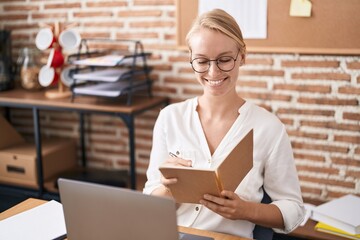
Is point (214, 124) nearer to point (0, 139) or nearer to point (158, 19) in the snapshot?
point (158, 19)

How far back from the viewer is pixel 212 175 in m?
1.18

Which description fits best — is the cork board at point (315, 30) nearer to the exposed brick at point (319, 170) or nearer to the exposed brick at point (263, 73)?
the exposed brick at point (263, 73)

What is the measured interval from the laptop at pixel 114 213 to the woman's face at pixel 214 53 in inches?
27.5

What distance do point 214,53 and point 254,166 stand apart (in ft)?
1.33

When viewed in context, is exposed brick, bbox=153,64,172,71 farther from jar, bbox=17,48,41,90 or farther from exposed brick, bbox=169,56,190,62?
jar, bbox=17,48,41,90

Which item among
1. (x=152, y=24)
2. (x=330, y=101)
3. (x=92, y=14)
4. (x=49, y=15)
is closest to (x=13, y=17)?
(x=49, y=15)

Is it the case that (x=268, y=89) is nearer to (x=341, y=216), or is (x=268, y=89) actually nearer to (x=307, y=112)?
(x=307, y=112)

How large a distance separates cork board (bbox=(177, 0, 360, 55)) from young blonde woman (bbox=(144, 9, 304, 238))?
982mm

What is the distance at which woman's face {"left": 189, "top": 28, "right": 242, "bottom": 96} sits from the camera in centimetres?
150

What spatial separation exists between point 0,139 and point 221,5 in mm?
1750

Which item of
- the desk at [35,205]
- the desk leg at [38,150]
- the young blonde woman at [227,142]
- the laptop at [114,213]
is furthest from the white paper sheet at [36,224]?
the desk leg at [38,150]

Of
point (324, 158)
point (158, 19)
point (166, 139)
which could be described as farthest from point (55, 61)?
point (324, 158)

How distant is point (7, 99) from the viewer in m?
2.89

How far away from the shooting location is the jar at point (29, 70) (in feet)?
10.1
